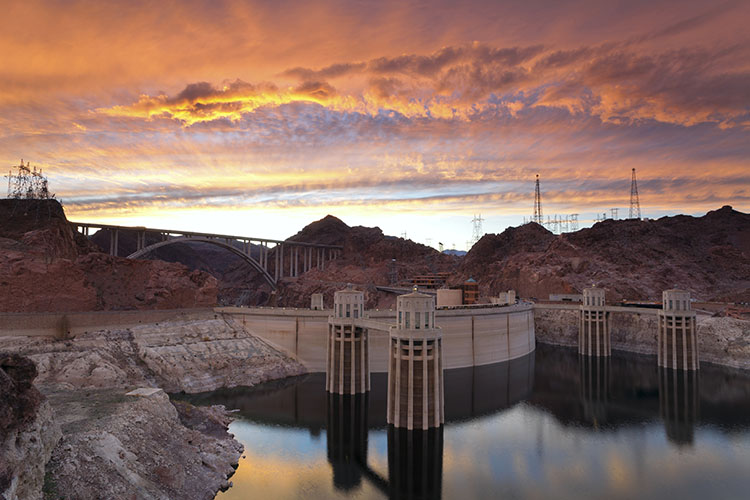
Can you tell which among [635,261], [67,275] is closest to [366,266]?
[635,261]

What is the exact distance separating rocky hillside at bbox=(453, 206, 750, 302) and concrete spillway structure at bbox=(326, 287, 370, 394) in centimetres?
6987

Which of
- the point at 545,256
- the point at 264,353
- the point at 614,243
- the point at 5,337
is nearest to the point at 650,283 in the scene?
the point at 614,243

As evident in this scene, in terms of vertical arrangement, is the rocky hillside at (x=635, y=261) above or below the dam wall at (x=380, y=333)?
above

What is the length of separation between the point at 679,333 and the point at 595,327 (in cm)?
1602

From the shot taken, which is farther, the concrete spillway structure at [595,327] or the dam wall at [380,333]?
the concrete spillway structure at [595,327]

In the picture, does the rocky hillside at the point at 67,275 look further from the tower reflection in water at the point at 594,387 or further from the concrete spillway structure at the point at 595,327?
the concrete spillway structure at the point at 595,327

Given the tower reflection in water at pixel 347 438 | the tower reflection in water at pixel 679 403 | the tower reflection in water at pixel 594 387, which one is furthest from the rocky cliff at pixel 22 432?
the tower reflection in water at pixel 679 403

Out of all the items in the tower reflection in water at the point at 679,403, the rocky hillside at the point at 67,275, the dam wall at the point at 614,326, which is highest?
the rocky hillside at the point at 67,275

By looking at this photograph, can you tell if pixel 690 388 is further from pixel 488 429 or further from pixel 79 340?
pixel 79 340

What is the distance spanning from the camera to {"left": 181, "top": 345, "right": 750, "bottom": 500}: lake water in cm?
3406

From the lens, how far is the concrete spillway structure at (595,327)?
87125 millimetres

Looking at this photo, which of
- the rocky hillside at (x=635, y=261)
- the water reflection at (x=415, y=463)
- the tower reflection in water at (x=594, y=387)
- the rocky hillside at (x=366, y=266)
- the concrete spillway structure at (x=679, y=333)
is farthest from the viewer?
the rocky hillside at (x=366, y=266)

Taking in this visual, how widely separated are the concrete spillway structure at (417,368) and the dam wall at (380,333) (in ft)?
63.7

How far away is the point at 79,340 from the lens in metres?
56.1
